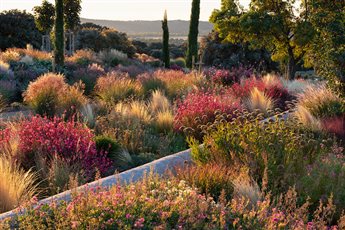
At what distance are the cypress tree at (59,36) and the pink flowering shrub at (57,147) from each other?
45.2ft

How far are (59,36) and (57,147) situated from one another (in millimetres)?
15551

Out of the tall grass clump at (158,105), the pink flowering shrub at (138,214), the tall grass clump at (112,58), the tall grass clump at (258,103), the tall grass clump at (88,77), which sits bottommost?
the tall grass clump at (112,58)

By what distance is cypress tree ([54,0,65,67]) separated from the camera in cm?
2116

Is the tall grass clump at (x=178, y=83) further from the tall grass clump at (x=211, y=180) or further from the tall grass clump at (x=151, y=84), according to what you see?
the tall grass clump at (x=211, y=180)

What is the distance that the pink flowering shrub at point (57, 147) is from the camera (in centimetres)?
707

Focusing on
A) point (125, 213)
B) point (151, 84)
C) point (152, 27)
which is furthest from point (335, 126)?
point (152, 27)

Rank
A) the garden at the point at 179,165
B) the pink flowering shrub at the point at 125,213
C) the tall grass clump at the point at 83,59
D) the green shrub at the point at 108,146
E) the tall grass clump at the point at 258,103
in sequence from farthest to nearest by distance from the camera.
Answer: the tall grass clump at the point at 83,59
the tall grass clump at the point at 258,103
the green shrub at the point at 108,146
the garden at the point at 179,165
the pink flowering shrub at the point at 125,213

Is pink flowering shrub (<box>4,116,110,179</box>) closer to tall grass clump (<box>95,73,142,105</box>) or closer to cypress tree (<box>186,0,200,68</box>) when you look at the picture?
tall grass clump (<box>95,73,142,105</box>)

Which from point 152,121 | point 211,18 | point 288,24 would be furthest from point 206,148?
point 211,18

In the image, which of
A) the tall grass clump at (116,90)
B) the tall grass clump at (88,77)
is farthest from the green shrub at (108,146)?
the tall grass clump at (88,77)

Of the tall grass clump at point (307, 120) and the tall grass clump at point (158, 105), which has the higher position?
the tall grass clump at point (307, 120)

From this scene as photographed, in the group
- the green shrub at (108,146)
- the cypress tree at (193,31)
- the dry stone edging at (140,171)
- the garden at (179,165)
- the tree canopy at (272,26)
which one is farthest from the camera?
the cypress tree at (193,31)

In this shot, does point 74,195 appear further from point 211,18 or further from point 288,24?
point 211,18

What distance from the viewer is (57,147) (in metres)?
7.19
